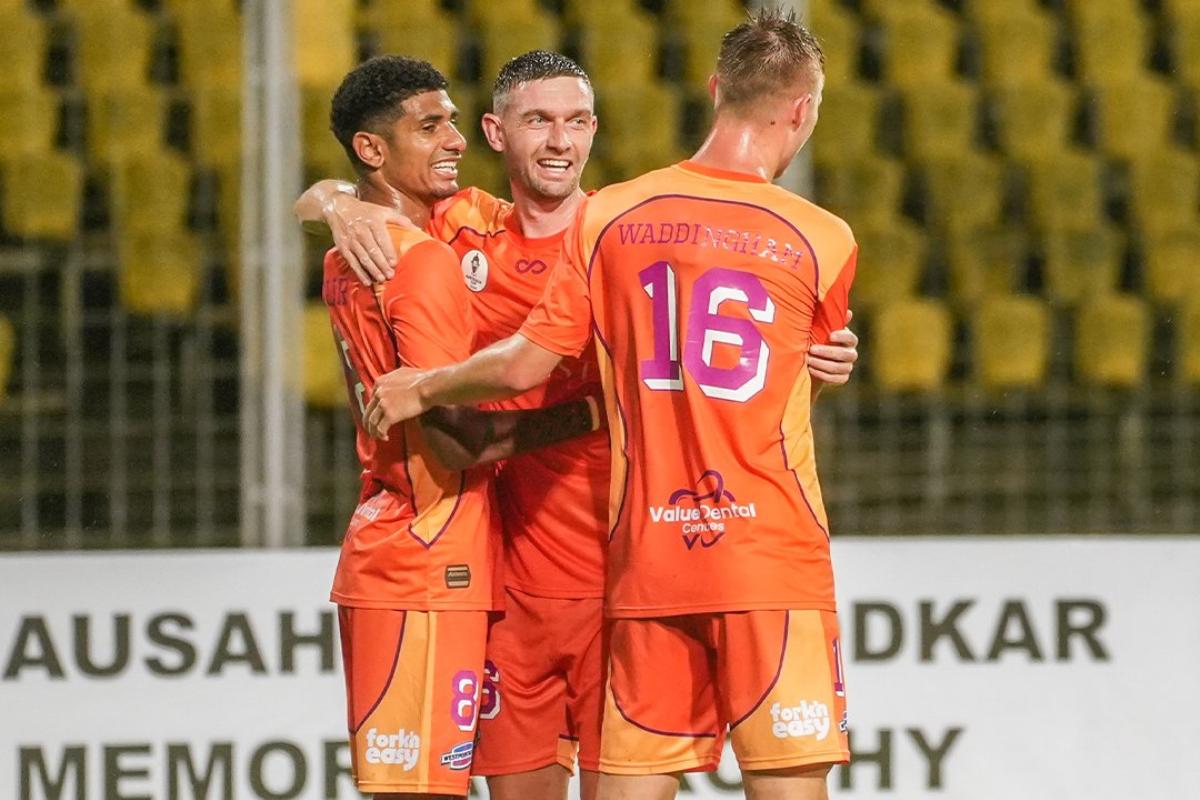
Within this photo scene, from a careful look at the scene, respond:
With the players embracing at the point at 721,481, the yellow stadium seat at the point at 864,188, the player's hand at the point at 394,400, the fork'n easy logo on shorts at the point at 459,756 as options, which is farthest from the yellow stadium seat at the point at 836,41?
the fork'n easy logo on shorts at the point at 459,756

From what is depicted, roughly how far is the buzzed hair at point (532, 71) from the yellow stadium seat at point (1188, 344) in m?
2.63

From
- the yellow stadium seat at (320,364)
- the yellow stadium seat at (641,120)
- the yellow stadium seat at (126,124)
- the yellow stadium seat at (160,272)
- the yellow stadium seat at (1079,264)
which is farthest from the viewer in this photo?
the yellow stadium seat at (641,120)

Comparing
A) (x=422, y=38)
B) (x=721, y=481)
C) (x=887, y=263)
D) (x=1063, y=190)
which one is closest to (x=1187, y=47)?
(x=1063, y=190)

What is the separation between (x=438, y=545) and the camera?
2.89 m

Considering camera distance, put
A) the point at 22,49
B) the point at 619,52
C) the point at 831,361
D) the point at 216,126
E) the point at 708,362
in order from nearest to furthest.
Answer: the point at 708,362 < the point at 831,361 < the point at 216,126 < the point at 22,49 < the point at 619,52

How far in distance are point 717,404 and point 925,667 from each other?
1520 mm

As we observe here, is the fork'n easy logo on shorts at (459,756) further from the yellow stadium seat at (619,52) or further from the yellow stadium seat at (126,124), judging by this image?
the yellow stadium seat at (619,52)

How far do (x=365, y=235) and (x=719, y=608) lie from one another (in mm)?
849

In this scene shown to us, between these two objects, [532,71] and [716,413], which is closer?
[716,413]

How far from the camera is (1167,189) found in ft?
17.4

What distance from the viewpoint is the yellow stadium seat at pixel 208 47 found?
4.99 metres

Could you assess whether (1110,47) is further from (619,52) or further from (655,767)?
(655,767)

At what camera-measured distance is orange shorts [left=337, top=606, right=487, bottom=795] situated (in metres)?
2.87

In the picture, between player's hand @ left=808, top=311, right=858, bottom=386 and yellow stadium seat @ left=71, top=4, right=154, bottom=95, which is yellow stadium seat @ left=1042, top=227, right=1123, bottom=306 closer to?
player's hand @ left=808, top=311, right=858, bottom=386
